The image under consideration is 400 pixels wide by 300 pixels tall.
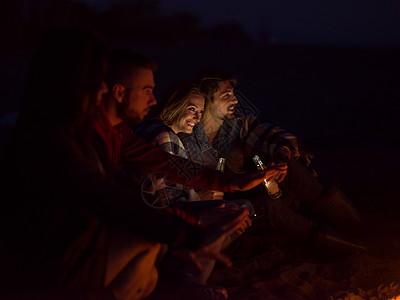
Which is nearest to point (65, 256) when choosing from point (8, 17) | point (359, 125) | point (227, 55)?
point (359, 125)

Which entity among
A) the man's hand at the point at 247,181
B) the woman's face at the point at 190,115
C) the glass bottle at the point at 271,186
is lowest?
the glass bottle at the point at 271,186

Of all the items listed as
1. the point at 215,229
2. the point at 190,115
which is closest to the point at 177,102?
the point at 190,115

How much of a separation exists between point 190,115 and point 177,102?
6.4 inches

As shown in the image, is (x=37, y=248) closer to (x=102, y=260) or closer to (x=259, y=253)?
(x=102, y=260)

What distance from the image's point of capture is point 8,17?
27.3m

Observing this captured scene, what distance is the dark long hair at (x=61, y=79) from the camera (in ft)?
6.40

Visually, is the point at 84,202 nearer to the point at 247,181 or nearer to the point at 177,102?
the point at 247,181

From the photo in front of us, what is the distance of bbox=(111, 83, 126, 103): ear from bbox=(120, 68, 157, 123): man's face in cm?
2

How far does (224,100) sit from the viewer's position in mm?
4051

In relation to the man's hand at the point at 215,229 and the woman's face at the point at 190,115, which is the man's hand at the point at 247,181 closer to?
the man's hand at the point at 215,229

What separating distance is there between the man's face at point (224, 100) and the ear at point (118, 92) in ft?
5.57

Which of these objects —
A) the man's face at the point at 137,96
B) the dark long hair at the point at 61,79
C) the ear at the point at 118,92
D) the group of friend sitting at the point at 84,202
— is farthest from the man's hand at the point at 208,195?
the dark long hair at the point at 61,79

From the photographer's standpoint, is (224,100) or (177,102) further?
(224,100)

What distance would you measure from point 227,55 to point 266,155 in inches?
765
